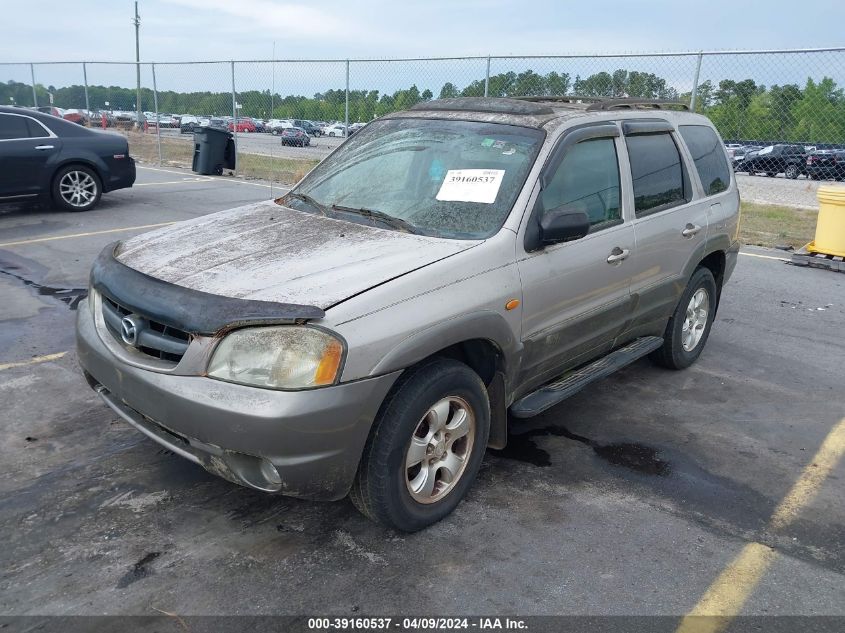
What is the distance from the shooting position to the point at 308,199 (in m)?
4.22

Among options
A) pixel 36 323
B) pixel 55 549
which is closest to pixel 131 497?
pixel 55 549

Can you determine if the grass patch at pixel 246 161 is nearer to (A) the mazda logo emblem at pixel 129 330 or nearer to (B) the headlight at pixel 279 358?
(A) the mazda logo emblem at pixel 129 330

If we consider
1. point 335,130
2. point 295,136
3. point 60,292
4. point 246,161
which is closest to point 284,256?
point 60,292

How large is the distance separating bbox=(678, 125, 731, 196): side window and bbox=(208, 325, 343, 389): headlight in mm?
3469

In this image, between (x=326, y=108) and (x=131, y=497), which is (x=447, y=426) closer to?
(x=131, y=497)

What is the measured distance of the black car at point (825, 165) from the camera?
51.9 ft

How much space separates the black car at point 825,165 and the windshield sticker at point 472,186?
47.5 ft

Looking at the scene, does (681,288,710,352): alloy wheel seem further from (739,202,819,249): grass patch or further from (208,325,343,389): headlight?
(739,202,819,249): grass patch

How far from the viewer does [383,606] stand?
2740 mm

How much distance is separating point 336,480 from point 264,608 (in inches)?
21.0

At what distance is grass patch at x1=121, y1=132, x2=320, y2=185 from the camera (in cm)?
1716

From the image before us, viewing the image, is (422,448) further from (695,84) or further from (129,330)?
(695,84)

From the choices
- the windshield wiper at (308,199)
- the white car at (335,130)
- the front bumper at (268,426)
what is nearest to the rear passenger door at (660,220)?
the windshield wiper at (308,199)

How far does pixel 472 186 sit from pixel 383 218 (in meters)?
0.48
